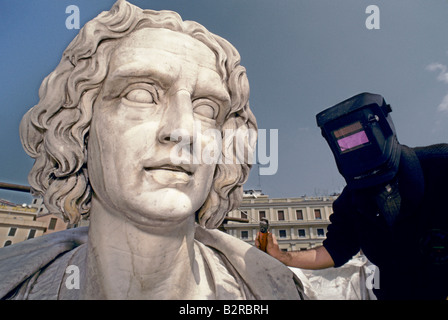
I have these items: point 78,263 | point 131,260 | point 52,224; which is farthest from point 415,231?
point 52,224

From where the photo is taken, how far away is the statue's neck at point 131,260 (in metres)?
1.25

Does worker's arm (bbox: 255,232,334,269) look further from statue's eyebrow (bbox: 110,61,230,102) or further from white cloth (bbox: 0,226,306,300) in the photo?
statue's eyebrow (bbox: 110,61,230,102)

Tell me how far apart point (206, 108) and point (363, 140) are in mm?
1103

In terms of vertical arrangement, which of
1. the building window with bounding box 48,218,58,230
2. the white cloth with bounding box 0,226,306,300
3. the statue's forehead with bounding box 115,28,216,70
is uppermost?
the building window with bounding box 48,218,58,230

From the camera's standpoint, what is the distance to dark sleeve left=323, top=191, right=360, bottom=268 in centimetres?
224

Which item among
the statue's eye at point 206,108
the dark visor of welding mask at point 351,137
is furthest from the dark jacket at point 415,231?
the statue's eye at point 206,108

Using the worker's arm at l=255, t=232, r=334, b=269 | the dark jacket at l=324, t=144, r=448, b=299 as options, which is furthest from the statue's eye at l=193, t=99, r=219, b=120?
the worker's arm at l=255, t=232, r=334, b=269

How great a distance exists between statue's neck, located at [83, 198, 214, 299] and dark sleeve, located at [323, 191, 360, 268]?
1559mm

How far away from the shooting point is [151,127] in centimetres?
123

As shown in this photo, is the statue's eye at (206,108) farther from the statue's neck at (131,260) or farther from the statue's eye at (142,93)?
the statue's neck at (131,260)

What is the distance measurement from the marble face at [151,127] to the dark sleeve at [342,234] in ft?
4.78

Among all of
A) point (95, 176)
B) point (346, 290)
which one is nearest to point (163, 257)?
point (95, 176)

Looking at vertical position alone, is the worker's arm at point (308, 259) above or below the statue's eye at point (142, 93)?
below

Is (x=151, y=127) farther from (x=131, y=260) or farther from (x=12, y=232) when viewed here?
(x=12, y=232)
